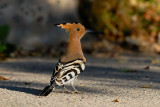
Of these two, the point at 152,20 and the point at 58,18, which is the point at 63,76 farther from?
the point at 152,20

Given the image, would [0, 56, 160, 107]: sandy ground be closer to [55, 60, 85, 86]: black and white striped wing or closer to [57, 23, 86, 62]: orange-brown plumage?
[55, 60, 85, 86]: black and white striped wing

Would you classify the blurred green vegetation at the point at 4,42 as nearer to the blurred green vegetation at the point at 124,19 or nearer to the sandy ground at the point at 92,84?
the sandy ground at the point at 92,84

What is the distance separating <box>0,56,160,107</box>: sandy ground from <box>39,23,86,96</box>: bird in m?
0.22

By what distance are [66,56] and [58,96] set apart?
562mm

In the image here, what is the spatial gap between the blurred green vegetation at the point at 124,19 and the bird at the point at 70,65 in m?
5.65

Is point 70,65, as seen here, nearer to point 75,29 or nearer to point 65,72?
point 65,72

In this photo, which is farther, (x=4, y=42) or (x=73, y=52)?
(x=4, y=42)

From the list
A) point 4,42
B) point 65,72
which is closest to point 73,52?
point 65,72

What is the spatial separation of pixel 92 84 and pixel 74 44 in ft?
3.69

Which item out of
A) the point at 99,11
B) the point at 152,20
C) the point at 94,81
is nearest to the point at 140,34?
the point at 152,20

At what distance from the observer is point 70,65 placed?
493cm

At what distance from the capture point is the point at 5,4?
10.5m

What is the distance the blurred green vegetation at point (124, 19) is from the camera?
10.9 meters

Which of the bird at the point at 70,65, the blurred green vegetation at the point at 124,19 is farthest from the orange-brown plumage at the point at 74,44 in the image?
the blurred green vegetation at the point at 124,19
